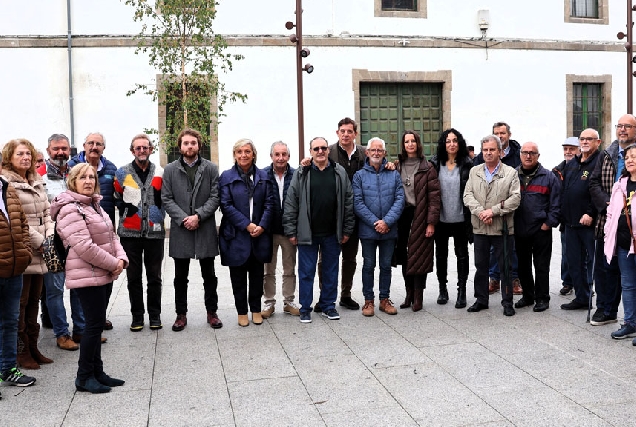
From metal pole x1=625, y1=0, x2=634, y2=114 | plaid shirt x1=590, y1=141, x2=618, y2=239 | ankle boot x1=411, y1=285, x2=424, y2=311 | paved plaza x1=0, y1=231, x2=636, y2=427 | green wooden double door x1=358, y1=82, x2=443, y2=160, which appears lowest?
paved plaza x1=0, y1=231, x2=636, y2=427

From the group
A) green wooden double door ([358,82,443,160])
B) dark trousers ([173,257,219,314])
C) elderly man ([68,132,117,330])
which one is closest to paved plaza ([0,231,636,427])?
dark trousers ([173,257,219,314])

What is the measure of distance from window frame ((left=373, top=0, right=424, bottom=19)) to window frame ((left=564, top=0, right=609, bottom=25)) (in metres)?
4.03

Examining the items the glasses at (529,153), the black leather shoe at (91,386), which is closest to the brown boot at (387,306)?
the glasses at (529,153)

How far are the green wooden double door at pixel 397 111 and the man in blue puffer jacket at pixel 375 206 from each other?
10.8m

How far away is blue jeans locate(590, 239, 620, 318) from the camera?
21.6ft

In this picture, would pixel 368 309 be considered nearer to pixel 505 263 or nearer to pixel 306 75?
pixel 505 263

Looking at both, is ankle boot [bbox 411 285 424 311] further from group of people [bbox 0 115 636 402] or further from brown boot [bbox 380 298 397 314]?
brown boot [bbox 380 298 397 314]

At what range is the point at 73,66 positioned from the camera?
16141 millimetres

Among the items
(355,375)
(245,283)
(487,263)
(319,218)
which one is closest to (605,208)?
(487,263)

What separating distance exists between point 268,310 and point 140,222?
158 cm

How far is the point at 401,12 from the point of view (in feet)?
57.6

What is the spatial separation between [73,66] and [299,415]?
13.8 meters

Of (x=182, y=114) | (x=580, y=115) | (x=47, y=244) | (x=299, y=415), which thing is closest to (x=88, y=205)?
(x=47, y=244)

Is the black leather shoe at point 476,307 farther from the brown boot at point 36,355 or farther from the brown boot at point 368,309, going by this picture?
the brown boot at point 36,355
